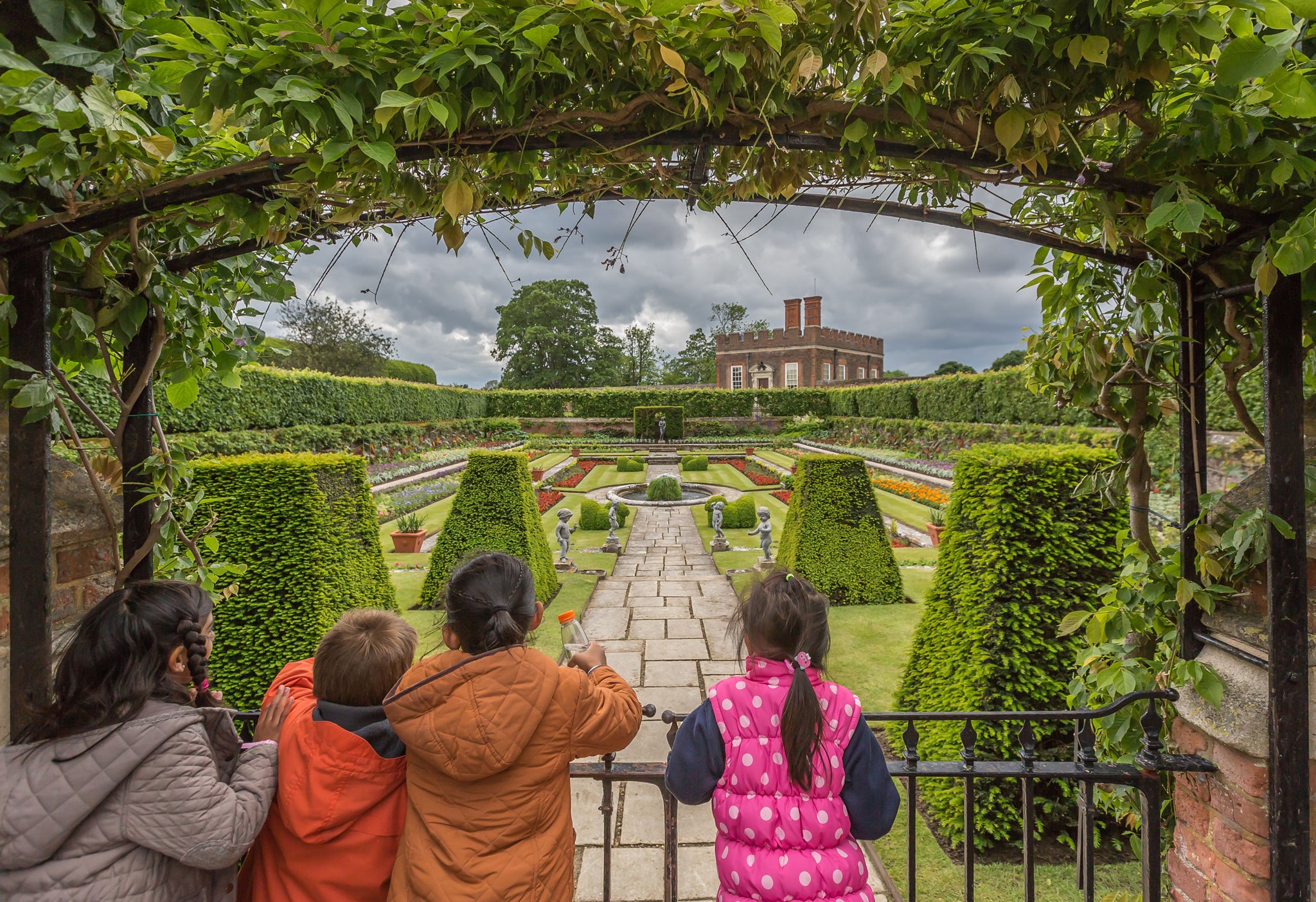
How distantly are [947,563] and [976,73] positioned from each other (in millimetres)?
2733

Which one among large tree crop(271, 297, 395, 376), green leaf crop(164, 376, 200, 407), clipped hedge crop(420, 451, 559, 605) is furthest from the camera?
large tree crop(271, 297, 395, 376)

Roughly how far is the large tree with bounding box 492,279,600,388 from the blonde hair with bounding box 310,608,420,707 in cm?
5017

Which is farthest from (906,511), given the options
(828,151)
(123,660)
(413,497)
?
(123,660)

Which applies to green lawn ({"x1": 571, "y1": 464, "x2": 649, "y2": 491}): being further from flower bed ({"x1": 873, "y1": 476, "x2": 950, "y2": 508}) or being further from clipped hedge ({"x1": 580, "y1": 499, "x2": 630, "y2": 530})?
flower bed ({"x1": 873, "y1": 476, "x2": 950, "y2": 508})

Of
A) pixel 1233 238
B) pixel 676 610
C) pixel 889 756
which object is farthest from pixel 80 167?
pixel 676 610

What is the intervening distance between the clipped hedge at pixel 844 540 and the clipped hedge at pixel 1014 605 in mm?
3254

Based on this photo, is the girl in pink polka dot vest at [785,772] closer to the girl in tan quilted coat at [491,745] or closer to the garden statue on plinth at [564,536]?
the girl in tan quilted coat at [491,745]

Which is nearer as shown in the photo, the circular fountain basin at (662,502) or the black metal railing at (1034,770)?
the black metal railing at (1034,770)

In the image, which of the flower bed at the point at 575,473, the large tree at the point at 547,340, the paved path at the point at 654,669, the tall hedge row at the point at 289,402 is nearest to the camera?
the paved path at the point at 654,669

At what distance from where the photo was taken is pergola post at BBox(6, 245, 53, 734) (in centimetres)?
155

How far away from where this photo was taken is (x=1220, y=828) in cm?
177

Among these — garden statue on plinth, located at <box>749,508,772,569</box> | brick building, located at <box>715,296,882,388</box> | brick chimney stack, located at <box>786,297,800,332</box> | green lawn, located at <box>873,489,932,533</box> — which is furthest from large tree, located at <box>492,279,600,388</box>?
garden statue on plinth, located at <box>749,508,772,569</box>

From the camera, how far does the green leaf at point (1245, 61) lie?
1172 mm

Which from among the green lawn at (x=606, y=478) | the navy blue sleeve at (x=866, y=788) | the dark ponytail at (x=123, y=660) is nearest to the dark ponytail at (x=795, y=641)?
the navy blue sleeve at (x=866, y=788)
